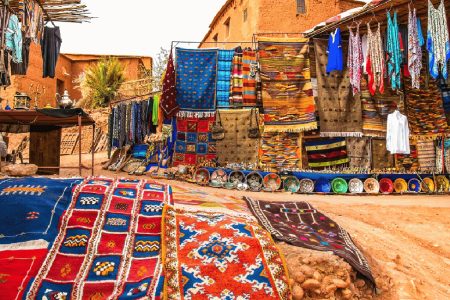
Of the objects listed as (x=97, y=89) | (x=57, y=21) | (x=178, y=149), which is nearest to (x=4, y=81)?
(x=57, y=21)

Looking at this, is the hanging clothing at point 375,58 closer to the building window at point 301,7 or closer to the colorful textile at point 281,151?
the colorful textile at point 281,151

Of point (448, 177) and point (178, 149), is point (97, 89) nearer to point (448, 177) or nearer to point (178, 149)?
point (178, 149)

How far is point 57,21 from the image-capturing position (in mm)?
7496

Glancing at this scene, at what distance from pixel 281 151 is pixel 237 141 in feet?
3.76

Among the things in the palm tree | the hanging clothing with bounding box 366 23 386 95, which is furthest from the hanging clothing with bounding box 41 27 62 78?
the palm tree

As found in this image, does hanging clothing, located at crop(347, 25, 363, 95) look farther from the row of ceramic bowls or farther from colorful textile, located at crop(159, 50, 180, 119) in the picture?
colorful textile, located at crop(159, 50, 180, 119)

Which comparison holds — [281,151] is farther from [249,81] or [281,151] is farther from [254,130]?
[249,81]

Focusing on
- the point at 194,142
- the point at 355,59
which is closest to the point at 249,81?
the point at 194,142

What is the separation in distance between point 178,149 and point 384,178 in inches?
204

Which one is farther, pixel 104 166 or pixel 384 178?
pixel 104 166

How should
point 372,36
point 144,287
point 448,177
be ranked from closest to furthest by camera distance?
point 144,287, point 372,36, point 448,177

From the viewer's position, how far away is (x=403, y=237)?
16.0ft

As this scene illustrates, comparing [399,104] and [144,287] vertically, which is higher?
[399,104]

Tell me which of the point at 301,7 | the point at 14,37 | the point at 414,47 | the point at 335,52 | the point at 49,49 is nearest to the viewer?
the point at 14,37
